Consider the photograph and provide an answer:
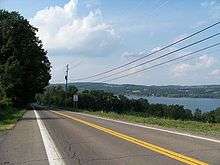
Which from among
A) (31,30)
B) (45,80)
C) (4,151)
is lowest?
(4,151)

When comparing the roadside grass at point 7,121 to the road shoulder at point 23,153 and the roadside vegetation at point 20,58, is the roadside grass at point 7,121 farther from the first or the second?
the roadside vegetation at point 20,58

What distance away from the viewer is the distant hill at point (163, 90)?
279 ft

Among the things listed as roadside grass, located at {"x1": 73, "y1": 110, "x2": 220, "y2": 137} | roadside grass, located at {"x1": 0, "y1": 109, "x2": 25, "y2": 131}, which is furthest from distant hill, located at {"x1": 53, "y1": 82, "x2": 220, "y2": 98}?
roadside grass, located at {"x1": 73, "y1": 110, "x2": 220, "y2": 137}

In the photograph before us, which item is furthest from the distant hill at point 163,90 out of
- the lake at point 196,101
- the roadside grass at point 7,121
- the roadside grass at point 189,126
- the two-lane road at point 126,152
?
the two-lane road at point 126,152

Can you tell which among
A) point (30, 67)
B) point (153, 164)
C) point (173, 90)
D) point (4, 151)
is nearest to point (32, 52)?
point (30, 67)

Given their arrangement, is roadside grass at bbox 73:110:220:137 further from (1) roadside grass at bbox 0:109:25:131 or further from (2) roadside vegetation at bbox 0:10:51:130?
(2) roadside vegetation at bbox 0:10:51:130

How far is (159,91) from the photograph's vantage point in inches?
4328

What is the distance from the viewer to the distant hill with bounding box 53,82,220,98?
8512 cm

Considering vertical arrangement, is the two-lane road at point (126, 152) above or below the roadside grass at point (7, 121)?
below

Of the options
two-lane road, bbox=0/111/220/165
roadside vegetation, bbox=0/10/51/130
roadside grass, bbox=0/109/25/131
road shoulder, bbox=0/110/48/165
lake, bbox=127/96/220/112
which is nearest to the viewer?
two-lane road, bbox=0/111/220/165

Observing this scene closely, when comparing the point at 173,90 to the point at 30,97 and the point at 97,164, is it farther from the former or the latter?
the point at 97,164

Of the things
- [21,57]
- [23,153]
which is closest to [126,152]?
[23,153]

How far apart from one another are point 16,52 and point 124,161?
65.5 metres

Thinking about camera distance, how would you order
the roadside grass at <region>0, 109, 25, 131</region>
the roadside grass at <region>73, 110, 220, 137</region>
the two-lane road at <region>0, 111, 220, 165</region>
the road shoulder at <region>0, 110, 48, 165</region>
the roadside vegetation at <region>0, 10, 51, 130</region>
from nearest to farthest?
1. the two-lane road at <region>0, 111, 220, 165</region>
2. the road shoulder at <region>0, 110, 48, 165</region>
3. the roadside grass at <region>73, 110, 220, 137</region>
4. the roadside grass at <region>0, 109, 25, 131</region>
5. the roadside vegetation at <region>0, 10, 51, 130</region>
